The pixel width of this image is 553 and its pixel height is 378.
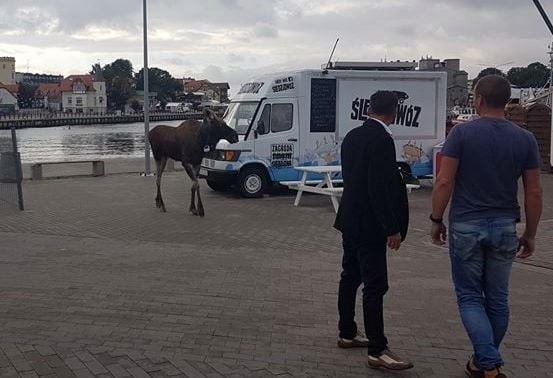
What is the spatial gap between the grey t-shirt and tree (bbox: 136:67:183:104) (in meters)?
158

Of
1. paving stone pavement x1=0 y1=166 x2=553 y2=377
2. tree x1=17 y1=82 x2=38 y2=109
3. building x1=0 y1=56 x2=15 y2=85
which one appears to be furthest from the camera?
building x1=0 y1=56 x2=15 y2=85

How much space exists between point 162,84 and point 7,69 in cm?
4399

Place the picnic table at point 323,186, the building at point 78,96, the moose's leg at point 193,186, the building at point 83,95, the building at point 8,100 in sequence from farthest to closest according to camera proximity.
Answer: the building at point 78,96 < the building at point 83,95 < the building at point 8,100 < the picnic table at point 323,186 < the moose's leg at point 193,186

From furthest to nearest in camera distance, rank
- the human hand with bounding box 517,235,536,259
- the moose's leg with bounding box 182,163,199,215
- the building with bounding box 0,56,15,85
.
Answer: the building with bounding box 0,56,15,85 → the moose's leg with bounding box 182,163,199,215 → the human hand with bounding box 517,235,536,259

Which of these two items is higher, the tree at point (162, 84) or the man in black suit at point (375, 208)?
the tree at point (162, 84)

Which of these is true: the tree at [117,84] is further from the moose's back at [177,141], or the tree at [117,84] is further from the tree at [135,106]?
the moose's back at [177,141]

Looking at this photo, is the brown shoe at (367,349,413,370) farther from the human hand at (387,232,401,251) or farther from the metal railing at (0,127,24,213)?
the metal railing at (0,127,24,213)

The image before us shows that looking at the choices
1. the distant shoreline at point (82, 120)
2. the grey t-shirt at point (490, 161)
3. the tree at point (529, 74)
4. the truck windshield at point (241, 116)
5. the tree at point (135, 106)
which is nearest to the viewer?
the grey t-shirt at point (490, 161)

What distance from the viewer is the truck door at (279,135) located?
15.2 metres

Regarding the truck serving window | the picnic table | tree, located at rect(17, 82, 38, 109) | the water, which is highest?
tree, located at rect(17, 82, 38, 109)

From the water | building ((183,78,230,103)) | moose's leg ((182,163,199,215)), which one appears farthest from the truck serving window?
building ((183,78,230,103))

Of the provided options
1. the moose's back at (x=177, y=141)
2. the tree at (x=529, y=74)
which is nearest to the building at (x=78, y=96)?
the tree at (x=529, y=74)

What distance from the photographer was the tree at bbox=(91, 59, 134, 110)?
15594 cm

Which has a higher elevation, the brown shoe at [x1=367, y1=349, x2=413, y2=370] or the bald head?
the bald head
